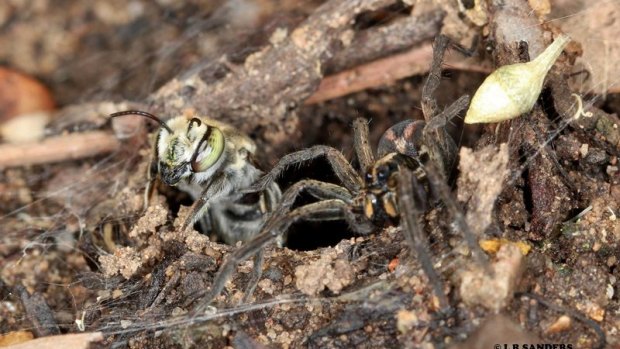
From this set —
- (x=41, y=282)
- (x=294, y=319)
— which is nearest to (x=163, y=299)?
(x=294, y=319)

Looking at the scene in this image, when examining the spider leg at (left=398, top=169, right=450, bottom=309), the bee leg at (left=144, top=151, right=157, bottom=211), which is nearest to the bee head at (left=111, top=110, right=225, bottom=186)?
the bee leg at (left=144, top=151, right=157, bottom=211)

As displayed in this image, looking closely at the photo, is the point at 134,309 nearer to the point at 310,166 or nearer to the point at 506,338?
the point at 310,166

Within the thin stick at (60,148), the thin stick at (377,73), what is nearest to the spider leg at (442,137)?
the thin stick at (377,73)

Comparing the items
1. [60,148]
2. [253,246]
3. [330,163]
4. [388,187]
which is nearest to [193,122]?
[330,163]

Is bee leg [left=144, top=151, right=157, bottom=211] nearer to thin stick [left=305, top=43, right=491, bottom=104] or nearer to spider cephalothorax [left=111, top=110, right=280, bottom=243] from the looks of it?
spider cephalothorax [left=111, top=110, right=280, bottom=243]

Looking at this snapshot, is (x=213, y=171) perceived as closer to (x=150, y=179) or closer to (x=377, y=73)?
(x=150, y=179)

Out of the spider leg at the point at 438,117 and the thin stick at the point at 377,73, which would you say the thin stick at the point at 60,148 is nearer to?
the thin stick at the point at 377,73
